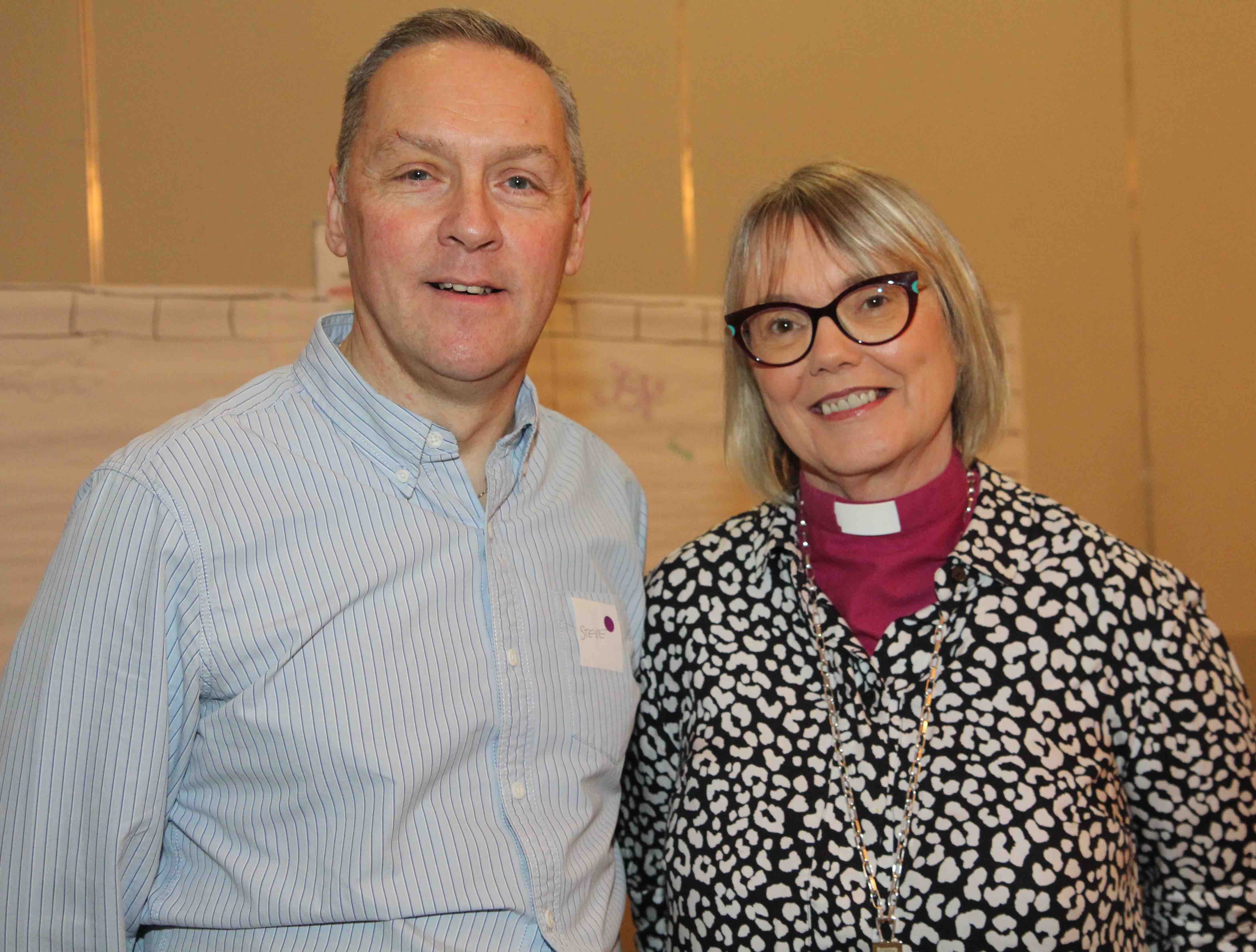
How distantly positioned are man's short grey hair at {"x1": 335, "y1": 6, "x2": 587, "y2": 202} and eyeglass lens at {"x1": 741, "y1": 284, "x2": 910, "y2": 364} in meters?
0.50

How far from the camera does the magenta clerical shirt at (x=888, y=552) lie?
1.98 meters

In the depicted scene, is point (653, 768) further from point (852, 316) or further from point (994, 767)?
point (852, 316)

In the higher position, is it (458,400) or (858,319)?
(858,319)

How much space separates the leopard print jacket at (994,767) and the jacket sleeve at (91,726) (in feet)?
2.92

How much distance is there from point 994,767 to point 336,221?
1.41 m

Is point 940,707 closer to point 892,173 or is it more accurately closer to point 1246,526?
point 892,173

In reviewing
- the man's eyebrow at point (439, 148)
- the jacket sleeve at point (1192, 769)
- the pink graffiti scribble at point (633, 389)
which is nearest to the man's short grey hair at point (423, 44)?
the man's eyebrow at point (439, 148)

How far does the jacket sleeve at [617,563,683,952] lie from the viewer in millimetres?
2086

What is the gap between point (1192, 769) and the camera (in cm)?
184

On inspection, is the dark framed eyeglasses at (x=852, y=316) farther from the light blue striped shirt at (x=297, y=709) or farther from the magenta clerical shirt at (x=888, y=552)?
the light blue striped shirt at (x=297, y=709)

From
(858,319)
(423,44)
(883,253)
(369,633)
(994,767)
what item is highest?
(423,44)

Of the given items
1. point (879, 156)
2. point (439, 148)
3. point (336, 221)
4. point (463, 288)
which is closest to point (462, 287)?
point (463, 288)

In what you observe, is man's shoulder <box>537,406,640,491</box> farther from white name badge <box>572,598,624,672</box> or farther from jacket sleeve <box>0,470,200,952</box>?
jacket sleeve <box>0,470,200,952</box>

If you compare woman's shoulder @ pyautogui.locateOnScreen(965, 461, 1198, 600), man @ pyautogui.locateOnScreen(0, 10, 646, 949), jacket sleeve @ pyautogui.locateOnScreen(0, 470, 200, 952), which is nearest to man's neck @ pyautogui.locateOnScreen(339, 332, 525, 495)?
man @ pyautogui.locateOnScreen(0, 10, 646, 949)
